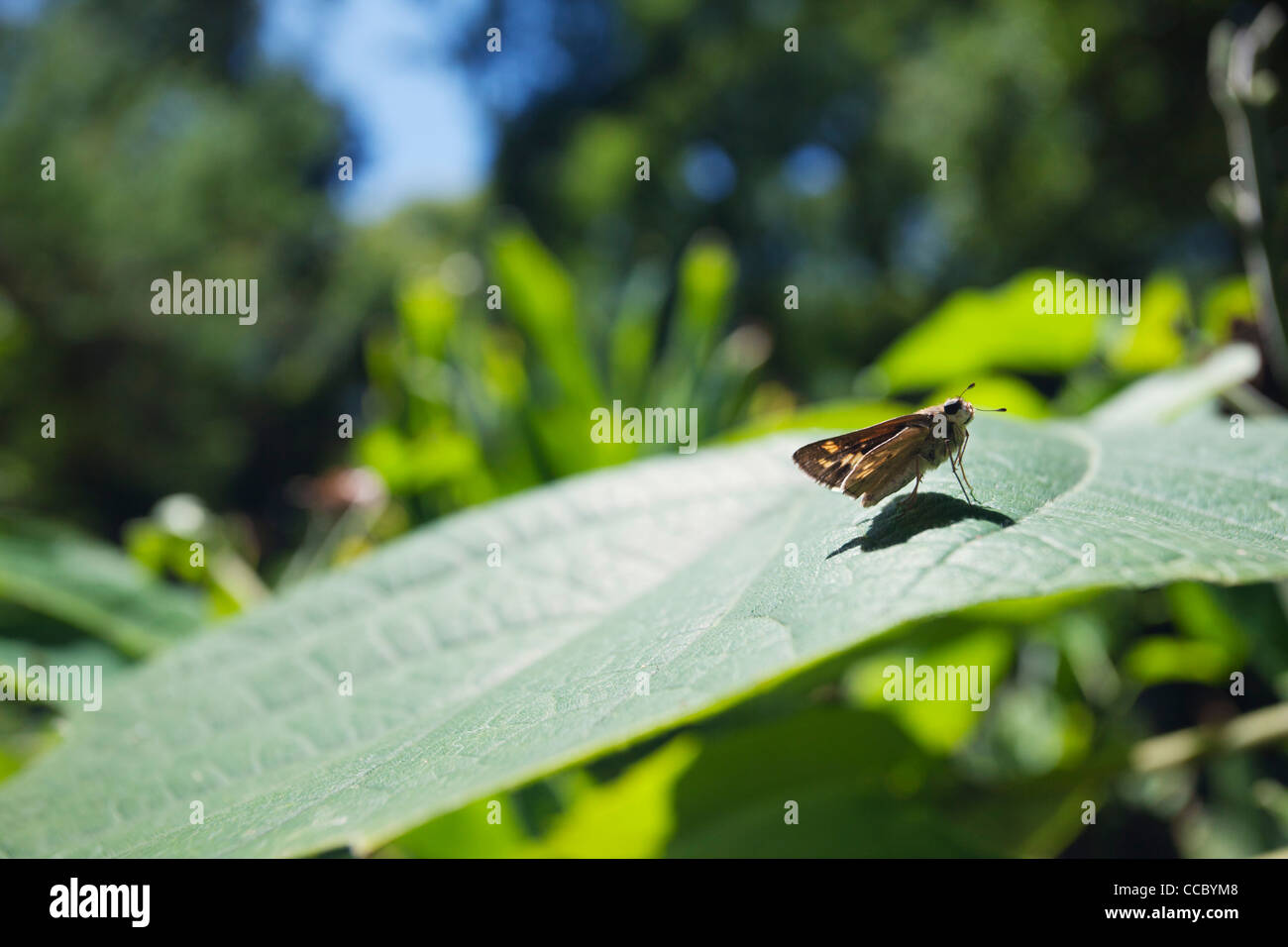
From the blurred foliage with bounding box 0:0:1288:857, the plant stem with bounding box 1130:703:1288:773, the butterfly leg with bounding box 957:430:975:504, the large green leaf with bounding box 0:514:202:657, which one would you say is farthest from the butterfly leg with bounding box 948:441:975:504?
the large green leaf with bounding box 0:514:202:657

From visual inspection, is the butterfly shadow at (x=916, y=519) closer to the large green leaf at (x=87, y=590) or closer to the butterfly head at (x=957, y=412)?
the butterfly head at (x=957, y=412)

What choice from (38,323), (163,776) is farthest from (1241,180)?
(38,323)

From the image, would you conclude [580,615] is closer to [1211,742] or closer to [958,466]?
[958,466]

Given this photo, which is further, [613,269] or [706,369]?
[613,269]

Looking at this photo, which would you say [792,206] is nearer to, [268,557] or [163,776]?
[268,557]

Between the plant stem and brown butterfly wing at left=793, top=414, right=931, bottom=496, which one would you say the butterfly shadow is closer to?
brown butterfly wing at left=793, top=414, right=931, bottom=496

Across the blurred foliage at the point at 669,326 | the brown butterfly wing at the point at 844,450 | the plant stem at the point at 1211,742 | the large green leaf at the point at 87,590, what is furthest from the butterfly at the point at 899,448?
the large green leaf at the point at 87,590
